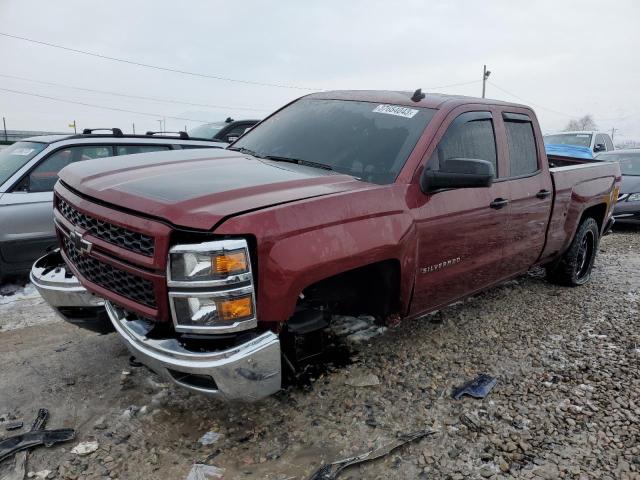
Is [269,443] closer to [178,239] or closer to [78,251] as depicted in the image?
[178,239]

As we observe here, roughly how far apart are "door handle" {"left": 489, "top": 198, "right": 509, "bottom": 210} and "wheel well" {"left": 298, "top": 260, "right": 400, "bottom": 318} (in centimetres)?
114

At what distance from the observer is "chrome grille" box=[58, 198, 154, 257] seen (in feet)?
7.42

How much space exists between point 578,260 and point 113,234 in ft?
15.9

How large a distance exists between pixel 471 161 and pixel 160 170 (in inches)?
69.4

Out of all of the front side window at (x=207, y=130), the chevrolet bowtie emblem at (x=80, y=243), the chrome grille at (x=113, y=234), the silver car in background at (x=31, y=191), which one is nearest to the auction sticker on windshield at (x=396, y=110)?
the chrome grille at (x=113, y=234)

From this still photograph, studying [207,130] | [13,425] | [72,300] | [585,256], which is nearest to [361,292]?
[72,300]

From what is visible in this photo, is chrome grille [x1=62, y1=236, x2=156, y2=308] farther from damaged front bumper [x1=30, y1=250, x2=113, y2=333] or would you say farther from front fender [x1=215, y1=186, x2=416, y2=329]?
front fender [x1=215, y1=186, x2=416, y2=329]

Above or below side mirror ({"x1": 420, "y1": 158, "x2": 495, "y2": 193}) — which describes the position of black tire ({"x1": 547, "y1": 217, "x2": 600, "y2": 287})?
below

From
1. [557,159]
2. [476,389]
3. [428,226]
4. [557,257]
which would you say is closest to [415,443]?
[476,389]

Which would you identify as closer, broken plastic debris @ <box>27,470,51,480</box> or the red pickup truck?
the red pickup truck

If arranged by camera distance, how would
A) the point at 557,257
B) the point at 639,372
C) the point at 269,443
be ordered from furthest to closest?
the point at 557,257 → the point at 639,372 → the point at 269,443

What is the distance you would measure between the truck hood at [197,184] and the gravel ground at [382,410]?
1237 millimetres

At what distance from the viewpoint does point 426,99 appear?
357cm

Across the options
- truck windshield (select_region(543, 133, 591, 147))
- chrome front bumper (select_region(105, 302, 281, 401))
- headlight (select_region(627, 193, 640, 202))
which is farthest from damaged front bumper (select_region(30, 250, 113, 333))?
truck windshield (select_region(543, 133, 591, 147))
